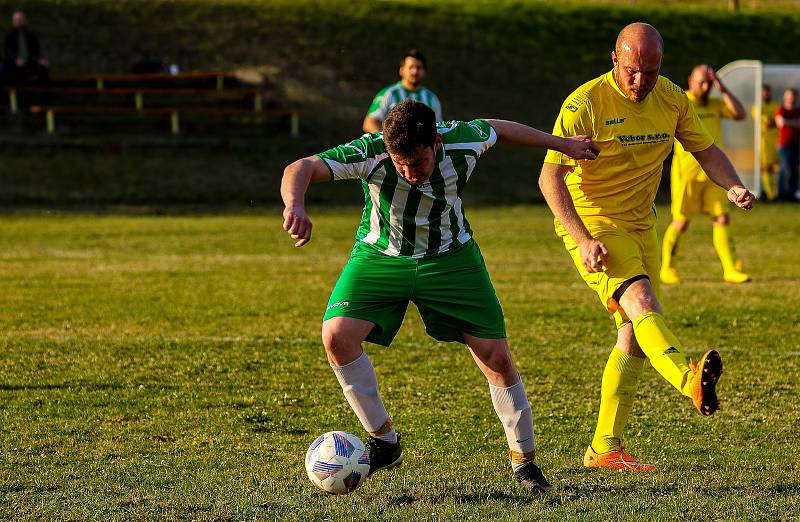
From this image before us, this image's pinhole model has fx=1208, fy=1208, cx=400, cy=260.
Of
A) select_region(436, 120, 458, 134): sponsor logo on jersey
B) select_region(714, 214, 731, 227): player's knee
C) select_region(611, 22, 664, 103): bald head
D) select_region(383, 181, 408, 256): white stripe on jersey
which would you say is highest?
select_region(611, 22, 664, 103): bald head

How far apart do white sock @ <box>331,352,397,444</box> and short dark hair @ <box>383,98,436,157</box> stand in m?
1.05

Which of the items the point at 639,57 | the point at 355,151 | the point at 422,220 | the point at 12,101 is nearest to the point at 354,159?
the point at 355,151

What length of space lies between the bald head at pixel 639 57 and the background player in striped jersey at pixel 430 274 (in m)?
0.42

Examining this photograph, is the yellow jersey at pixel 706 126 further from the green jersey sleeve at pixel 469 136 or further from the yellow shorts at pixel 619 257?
the green jersey sleeve at pixel 469 136

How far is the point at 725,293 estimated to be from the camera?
11.9 m

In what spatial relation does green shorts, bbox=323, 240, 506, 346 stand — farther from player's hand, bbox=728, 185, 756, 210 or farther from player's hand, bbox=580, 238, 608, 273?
player's hand, bbox=728, 185, 756, 210

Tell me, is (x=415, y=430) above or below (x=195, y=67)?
above

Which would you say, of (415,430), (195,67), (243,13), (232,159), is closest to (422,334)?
(415,430)

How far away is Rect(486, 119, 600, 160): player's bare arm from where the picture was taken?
5.32 m

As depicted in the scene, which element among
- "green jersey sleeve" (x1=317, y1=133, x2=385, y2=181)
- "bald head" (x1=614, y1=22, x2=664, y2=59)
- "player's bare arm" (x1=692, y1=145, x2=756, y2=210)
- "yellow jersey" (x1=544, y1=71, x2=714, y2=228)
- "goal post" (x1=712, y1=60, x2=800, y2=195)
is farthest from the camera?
"goal post" (x1=712, y1=60, x2=800, y2=195)

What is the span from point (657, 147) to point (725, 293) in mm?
6299

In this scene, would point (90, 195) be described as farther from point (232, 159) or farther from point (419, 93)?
point (419, 93)

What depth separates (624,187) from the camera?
598 cm

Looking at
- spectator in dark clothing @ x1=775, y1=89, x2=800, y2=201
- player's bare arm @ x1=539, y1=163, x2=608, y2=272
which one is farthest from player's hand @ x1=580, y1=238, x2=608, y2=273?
spectator in dark clothing @ x1=775, y1=89, x2=800, y2=201
